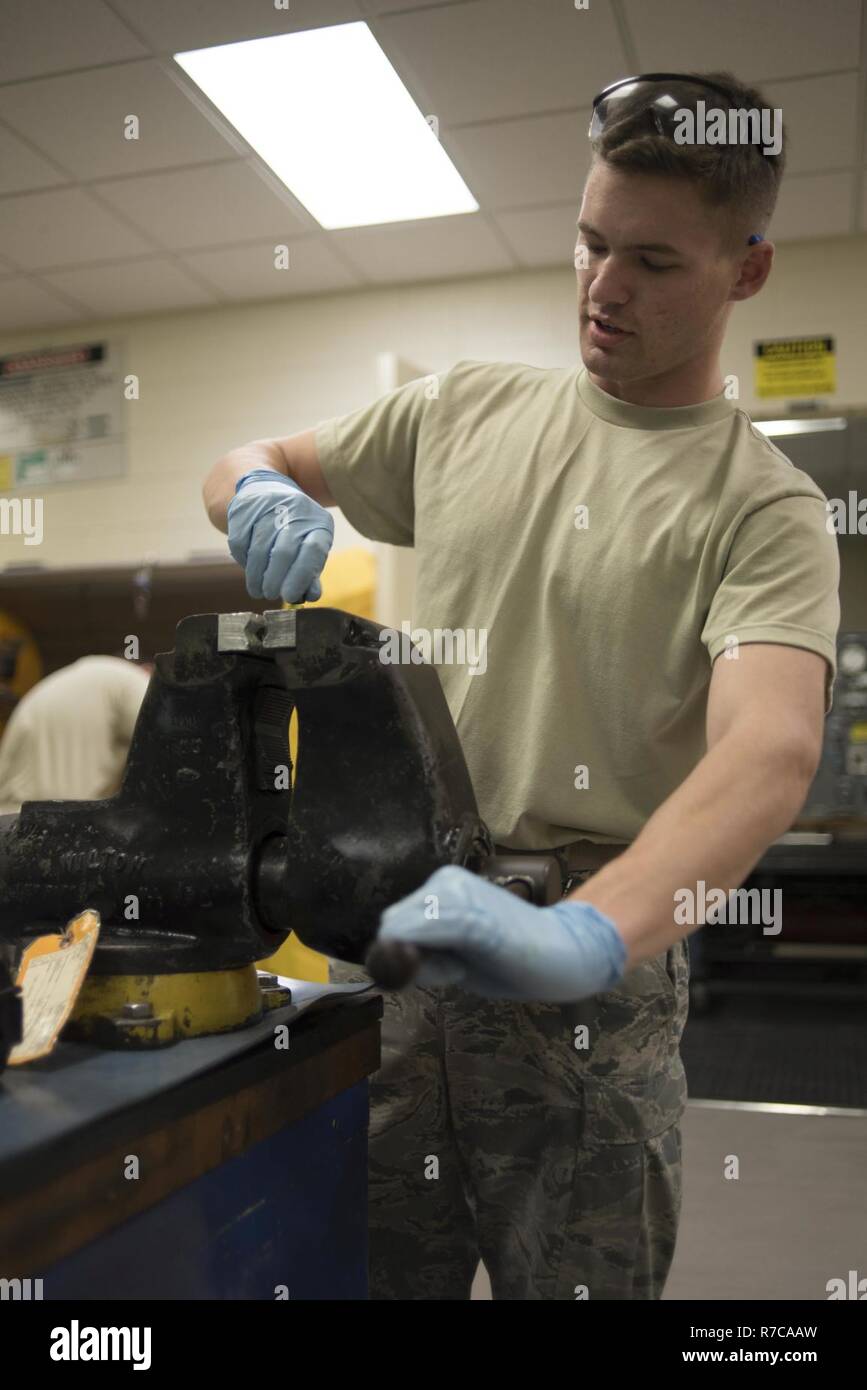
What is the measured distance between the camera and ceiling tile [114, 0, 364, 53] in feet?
9.83

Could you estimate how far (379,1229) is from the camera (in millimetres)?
1331

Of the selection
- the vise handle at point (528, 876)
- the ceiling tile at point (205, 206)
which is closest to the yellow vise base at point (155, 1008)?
the vise handle at point (528, 876)

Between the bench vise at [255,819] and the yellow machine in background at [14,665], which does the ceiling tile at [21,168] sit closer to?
the yellow machine in background at [14,665]

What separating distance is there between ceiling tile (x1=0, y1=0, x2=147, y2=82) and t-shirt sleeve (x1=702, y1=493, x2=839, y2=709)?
2.70 meters

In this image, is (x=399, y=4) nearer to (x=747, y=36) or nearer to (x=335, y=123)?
(x=335, y=123)

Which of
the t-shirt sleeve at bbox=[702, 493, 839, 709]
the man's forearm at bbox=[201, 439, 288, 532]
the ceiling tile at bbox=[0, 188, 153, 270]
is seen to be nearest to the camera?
the t-shirt sleeve at bbox=[702, 493, 839, 709]

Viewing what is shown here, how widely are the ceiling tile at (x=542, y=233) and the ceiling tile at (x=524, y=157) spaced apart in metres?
0.07

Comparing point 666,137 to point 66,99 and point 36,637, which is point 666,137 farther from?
point 36,637

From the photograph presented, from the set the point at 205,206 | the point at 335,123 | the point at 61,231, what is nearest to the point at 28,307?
the point at 61,231

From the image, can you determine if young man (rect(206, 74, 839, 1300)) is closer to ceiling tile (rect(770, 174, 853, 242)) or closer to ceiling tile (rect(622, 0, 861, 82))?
ceiling tile (rect(622, 0, 861, 82))

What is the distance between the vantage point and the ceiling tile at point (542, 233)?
13.3 feet

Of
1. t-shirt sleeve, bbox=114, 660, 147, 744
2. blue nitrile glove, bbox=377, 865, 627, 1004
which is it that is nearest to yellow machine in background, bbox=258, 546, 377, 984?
t-shirt sleeve, bbox=114, 660, 147, 744

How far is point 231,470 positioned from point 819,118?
291 cm
